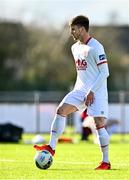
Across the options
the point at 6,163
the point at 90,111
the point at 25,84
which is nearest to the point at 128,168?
the point at 90,111

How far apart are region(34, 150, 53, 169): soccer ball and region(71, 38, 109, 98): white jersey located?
1.20 metres

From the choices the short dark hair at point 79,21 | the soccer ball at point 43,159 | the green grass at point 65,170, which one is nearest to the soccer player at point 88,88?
the short dark hair at point 79,21

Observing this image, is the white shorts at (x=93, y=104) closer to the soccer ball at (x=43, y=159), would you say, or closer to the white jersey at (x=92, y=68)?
the white jersey at (x=92, y=68)

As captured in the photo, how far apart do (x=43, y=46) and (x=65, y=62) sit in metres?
2.41

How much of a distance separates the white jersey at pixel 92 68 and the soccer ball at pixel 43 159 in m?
1.20

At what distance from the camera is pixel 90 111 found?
43.9 feet

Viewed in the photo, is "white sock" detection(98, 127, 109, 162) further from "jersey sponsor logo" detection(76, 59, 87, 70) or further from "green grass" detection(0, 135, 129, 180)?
"jersey sponsor logo" detection(76, 59, 87, 70)

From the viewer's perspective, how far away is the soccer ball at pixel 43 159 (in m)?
13.1

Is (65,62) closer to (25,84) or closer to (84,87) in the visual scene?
(25,84)

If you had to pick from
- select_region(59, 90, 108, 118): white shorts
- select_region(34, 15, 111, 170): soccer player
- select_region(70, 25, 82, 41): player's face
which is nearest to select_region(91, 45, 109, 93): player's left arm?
select_region(34, 15, 111, 170): soccer player

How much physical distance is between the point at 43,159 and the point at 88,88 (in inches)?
53.5

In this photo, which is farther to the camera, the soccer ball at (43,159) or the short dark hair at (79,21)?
the short dark hair at (79,21)

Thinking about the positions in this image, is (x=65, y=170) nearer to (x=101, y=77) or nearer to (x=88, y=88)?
(x=88, y=88)

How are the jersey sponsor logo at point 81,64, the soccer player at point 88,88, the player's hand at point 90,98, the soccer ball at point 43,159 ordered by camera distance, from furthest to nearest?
the jersey sponsor logo at point 81,64 < the soccer player at point 88,88 < the player's hand at point 90,98 < the soccer ball at point 43,159
